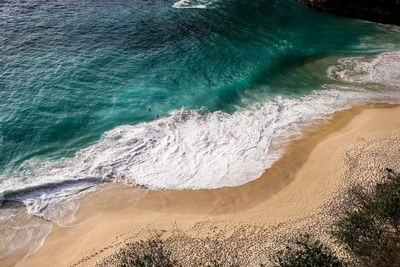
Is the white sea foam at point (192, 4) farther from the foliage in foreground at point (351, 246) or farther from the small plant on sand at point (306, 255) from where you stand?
the small plant on sand at point (306, 255)

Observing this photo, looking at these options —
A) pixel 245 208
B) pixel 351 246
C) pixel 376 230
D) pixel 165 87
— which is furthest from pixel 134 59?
pixel 376 230

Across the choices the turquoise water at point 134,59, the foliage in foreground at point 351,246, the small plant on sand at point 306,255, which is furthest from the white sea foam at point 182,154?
the small plant on sand at point 306,255

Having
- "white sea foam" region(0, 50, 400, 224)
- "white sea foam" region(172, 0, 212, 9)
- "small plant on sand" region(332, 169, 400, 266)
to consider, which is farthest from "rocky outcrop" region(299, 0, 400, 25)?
"small plant on sand" region(332, 169, 400, 266)

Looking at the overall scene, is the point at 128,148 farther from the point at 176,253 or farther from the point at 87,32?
the point at 87,32

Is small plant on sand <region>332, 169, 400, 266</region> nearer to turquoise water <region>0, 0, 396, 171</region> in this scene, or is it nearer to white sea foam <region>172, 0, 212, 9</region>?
turquoise water <region>0, 0, 396, 171</region>

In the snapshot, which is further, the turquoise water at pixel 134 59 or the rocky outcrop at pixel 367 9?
the rocky outcrop at pixel 367 9

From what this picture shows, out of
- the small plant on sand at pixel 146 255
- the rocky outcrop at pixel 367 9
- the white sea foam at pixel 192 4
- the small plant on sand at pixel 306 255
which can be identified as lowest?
the small plant on sand at pixel 146 255

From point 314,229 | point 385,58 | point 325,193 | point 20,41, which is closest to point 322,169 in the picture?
point 325,193
